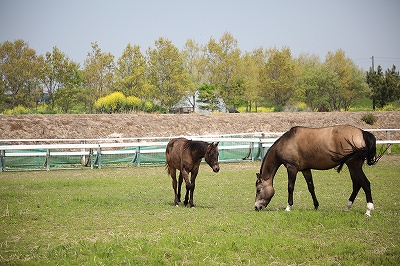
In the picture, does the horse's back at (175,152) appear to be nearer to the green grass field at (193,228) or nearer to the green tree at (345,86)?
the green grass field at (193,228)

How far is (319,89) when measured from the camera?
5781 cm

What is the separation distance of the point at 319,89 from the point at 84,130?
34.2 meters

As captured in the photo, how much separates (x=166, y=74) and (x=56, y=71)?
36.4ft

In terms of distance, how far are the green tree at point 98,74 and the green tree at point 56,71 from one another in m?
2.78

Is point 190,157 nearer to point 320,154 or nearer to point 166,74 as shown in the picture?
point 320,154

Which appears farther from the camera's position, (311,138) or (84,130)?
(84,130)

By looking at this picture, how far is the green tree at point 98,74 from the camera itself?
4716 centimetres

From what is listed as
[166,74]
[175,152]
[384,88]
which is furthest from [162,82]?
[175,152]

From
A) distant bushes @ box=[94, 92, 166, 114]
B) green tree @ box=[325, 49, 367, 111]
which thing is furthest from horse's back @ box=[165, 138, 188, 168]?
green tree @ box=[325, 49, 367, 111]

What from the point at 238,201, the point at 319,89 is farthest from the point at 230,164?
the point at 319,89

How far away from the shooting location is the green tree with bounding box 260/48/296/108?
5181 cm

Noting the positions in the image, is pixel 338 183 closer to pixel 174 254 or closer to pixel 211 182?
pixel 211 182

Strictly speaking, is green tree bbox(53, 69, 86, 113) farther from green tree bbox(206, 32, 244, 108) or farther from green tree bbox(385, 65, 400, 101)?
green tree bbox(385, 65, 400, 101)

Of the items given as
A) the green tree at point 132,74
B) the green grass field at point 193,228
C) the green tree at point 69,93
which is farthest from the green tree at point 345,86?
the green grass field at point 193,228
